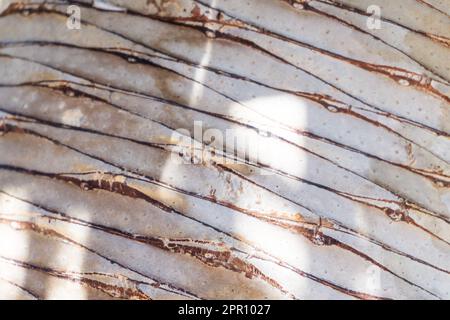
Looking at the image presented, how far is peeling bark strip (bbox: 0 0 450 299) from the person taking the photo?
1.22 meters

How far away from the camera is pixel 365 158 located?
1.25 m

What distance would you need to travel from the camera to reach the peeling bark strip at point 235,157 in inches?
48.1

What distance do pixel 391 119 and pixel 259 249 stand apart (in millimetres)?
416

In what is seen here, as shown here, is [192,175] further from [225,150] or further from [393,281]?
[393,281]

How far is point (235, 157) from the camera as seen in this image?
49.2 inches

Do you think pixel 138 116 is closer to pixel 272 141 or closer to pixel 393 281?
pixel 272 141

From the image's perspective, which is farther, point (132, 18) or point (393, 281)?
point (132, 18)

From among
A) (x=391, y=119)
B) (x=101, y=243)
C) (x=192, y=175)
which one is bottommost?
(x=101, y=243)

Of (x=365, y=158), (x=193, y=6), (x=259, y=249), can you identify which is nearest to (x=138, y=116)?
(x=193, y=6)
